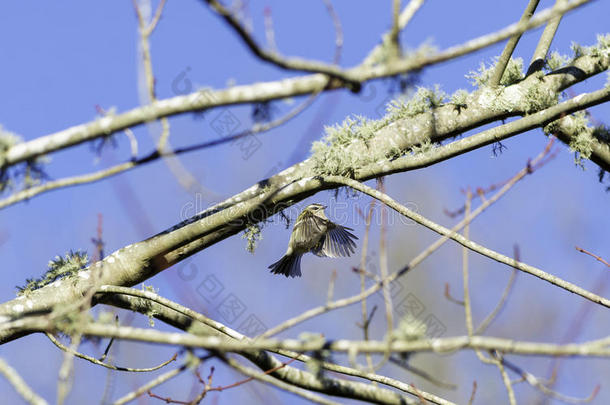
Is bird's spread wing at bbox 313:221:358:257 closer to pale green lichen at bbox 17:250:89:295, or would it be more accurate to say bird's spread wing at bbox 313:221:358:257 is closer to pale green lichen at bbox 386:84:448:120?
pale green lichen at bbox 386:84:448:120

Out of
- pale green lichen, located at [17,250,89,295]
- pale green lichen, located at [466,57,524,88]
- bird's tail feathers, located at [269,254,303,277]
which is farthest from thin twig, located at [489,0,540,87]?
pale green lichen, located at [17,250,89,295]

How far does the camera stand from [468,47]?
1.57 meters

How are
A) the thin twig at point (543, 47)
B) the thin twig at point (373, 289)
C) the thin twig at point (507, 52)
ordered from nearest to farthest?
the thin twig at point (373, 289) < the thin twig at point (507, 52) < the thin twig at point (543, 47)

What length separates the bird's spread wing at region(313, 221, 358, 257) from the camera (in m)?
4.07

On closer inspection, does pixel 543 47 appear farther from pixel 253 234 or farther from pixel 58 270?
pixel 58 270

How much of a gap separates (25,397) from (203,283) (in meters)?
3.47

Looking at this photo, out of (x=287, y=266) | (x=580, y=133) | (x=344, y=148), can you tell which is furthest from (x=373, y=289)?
(x=287, y=266)

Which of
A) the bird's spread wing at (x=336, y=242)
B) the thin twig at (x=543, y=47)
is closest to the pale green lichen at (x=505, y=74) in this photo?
the thin twig at (x=543, y=47)

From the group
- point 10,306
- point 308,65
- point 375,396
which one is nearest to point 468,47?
point 308,65

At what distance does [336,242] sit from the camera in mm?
4125

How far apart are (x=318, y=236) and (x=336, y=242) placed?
5.8 inches

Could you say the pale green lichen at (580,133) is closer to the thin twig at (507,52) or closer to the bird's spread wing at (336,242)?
the thin twig at (507,52)

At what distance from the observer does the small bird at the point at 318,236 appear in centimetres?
405

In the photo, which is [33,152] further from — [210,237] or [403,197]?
[403,197]
